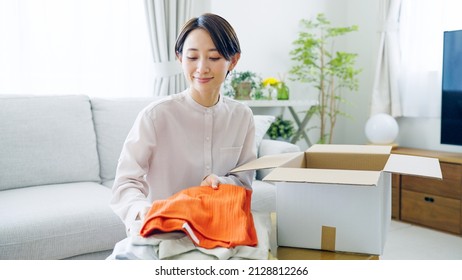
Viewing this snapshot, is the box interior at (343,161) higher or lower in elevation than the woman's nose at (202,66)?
lower

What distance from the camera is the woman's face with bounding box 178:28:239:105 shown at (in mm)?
1032

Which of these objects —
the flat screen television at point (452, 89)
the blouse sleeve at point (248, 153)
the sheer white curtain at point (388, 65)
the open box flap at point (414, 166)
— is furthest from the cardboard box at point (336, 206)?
the sheer white curtain at point (388, 65)

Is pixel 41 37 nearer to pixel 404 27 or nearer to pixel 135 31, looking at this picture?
pixel 135 31

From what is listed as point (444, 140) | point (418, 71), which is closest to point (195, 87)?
point (444, 140)

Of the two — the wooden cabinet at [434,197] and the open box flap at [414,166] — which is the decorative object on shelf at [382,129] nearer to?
the wooden cabinet at [434,197]

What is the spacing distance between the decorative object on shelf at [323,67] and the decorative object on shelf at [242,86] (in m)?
0.40

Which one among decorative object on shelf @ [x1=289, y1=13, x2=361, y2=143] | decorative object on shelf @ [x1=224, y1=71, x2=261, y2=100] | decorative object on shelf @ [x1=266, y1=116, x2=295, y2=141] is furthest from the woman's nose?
decorative object on shelf @ [x1=289, y1=13, x2=361, y2=143]

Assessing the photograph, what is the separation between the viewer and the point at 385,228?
0.93 m

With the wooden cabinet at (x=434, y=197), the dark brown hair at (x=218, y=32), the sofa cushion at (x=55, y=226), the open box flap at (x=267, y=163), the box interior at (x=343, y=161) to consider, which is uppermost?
the dark brown hair at (x=218, y=32)

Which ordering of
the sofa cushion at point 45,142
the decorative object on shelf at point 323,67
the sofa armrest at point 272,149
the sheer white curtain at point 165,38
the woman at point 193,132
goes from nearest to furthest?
1. the woman at point 193,132
2. the sofa cushion at point 45,142
3. the sofa armrest at point 272,149
4. the sheer white curtain at point 165,38
5. the decorative object on shelf at point 323,67

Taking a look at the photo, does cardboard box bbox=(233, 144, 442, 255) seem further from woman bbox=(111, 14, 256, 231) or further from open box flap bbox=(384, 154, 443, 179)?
woman bbox=(111, 14, 256, 231)

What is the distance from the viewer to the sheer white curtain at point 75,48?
245cm

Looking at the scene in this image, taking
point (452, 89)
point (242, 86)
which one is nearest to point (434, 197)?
point (452, 89)
